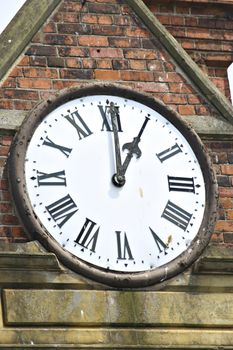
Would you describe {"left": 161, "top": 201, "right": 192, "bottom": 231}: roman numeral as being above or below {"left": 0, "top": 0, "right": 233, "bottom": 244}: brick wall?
below

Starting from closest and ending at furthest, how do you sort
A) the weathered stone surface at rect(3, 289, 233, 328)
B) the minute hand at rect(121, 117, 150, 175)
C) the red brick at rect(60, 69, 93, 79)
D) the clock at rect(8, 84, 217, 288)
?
1. the weathered stone surface at rect(3, 289, 233, 328)
2. the clock at rect(8, 84, 217, 288)
3. the minute hand at rect(121, 117, 150, 175)
4. the red brick at rect(60, 69, 93, 79)

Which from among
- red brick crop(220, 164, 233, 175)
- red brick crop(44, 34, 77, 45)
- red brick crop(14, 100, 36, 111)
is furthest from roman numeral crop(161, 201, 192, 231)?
red brick crop(44, 34, 77, 45)

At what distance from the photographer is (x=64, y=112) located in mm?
16094

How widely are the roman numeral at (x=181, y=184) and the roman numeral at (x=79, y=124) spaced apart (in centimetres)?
58

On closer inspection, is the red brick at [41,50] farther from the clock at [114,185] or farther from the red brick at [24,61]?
the clock at [114,185]

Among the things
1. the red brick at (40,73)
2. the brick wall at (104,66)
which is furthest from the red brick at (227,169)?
the red brick at (40,73)

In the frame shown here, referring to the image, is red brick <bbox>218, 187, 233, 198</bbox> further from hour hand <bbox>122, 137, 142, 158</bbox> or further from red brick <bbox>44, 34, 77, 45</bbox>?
red brick <bbox>44, 34, 77, 45</bbox>

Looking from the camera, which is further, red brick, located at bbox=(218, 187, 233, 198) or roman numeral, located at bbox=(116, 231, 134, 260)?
red brick, located at bbox=(218, 187, 233, 198)

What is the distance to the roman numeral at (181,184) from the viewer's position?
52.8 ft

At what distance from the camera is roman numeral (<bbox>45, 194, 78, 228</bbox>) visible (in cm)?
1571

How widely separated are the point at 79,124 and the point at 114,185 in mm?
453

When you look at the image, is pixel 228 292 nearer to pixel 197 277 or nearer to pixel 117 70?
pixel 197 277

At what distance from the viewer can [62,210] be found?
15742 millimetres

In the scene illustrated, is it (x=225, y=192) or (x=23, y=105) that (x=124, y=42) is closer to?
(x=23, y=105)
